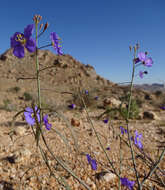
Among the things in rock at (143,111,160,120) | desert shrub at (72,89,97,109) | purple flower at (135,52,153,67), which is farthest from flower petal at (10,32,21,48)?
rock at (143,111,160,120)

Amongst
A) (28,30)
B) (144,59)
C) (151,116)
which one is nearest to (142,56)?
(144,59)

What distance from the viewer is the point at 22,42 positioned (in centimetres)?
69

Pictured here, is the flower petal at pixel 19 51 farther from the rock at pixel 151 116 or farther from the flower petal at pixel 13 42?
the rock at pixel 151 116

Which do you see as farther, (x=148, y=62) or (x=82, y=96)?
(x=148, y=62)

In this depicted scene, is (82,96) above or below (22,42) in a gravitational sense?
below

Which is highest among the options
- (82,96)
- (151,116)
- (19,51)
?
(19,51)

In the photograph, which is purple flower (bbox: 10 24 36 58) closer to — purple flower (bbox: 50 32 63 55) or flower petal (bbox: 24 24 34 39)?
flower petal (bbox: 24 24 34 39)

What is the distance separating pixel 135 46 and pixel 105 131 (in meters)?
2.08

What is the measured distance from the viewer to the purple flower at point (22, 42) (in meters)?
0.65

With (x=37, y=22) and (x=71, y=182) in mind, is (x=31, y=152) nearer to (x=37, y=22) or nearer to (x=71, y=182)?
(x=71, y=182)

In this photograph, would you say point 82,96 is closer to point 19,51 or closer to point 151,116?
point 19,51

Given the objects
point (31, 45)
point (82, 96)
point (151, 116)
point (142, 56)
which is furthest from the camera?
point (151, 116)

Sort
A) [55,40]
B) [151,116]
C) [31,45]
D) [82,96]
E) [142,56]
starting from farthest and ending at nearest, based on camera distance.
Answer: [151,116] → [142,56] → [82,96] → [55,40] → [31,45]

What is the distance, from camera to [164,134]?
294 centimetres
